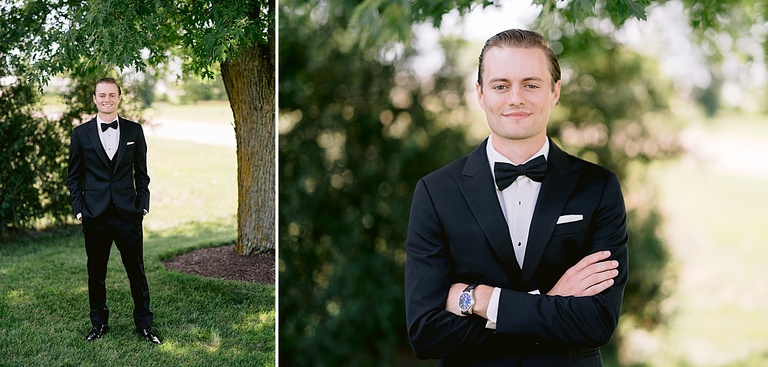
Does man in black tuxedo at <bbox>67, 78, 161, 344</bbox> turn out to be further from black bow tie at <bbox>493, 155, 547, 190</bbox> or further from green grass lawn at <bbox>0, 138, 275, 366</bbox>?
black bow tie at <bbox>493, 155, 547, 190</bbox>

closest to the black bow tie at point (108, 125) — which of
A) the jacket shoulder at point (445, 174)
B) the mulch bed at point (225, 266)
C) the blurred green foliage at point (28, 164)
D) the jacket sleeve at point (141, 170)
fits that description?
the jacket sleeve at point (141, 170)

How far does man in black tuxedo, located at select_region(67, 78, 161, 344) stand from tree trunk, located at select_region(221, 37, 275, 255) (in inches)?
17.6

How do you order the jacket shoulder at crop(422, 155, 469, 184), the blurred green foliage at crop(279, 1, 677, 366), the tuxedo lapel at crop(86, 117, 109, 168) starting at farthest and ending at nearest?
the blurred green foliage at crop(279, 1, 677, 366)
the tuxedo lapel at crop(86, 117, 109, 168)
the jacket shoulder at crop(422, 155, 469, 184)

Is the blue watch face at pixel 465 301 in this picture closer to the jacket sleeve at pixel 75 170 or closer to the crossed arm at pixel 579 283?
the crossed arm at pixel 579 283

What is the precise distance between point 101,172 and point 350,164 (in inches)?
64.0

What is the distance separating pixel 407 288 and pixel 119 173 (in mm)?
1456

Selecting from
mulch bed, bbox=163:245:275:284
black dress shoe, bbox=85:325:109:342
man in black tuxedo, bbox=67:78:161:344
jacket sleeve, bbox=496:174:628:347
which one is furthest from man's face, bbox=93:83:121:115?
jacket sleeve, bbox=496:174:628:347

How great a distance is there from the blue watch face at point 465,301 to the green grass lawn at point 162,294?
156cm

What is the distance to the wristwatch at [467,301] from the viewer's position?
6.23 ft

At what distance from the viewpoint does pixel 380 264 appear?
164 inches

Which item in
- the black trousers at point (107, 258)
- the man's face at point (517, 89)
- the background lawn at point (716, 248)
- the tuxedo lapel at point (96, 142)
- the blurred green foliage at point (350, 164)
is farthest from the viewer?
the background lawn at point (716, 248)

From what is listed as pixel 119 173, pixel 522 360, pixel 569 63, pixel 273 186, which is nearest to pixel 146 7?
pixel 119 173

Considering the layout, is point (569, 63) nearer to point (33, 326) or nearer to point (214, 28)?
point (214, 28)

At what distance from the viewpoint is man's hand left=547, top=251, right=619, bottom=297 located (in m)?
1.91
